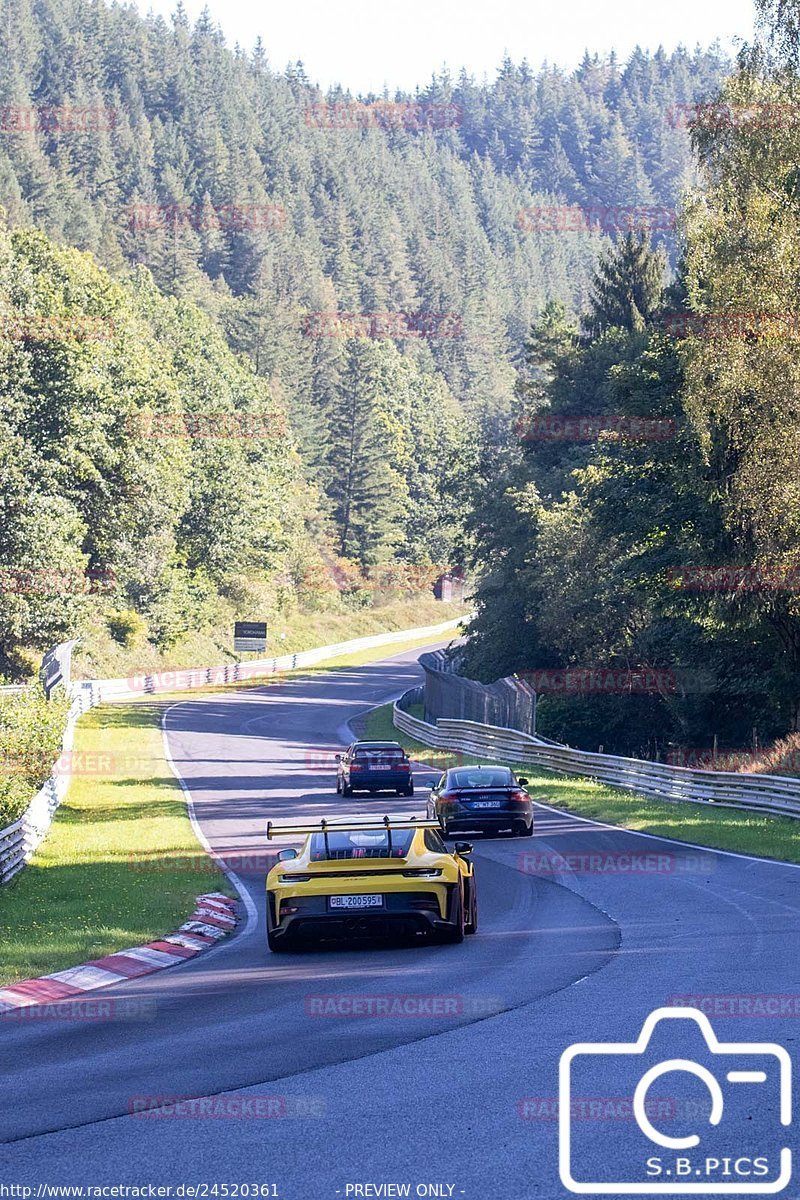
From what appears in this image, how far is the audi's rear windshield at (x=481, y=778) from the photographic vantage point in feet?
87.3

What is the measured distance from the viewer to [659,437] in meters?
37.3

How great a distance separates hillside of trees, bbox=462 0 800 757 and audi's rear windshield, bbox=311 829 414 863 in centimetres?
1929

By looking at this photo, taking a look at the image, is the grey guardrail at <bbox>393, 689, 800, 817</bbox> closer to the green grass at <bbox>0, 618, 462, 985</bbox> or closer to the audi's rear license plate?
the green grass at <bbox>0, 618, 462, 985</bbox>

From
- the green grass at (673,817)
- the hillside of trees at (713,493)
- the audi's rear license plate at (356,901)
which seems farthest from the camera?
the hillside of trees at (713,493)

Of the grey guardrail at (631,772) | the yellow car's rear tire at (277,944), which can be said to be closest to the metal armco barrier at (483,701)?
the grey guardrail at (631,772)

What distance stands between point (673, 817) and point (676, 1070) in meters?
21.4

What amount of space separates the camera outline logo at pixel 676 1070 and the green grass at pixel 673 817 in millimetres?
13662

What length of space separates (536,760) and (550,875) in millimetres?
21361

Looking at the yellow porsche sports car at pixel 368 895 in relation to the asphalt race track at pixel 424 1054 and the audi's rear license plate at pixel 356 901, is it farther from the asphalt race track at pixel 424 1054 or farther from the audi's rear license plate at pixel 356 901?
the asphalt race track at pixel 424 1054

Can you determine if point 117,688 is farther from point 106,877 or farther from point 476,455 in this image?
point 106,877

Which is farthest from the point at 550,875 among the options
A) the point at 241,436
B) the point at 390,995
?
the point at 241,436

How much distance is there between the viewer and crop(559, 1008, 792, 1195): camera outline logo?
20.8 feet

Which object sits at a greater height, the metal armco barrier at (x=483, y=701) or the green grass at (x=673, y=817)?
the metal armco barrier at (x=483, y=701)

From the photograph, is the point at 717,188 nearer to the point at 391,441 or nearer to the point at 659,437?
the point at 659,437
